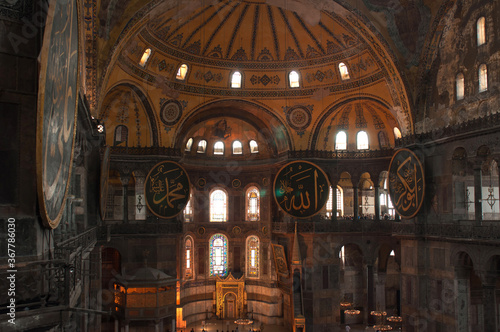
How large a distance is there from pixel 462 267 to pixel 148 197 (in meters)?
11.9

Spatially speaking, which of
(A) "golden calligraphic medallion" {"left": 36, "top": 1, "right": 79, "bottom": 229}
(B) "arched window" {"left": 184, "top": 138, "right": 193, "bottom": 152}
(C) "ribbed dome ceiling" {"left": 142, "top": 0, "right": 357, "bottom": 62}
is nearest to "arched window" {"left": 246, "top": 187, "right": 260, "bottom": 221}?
(B) "arched window" {"left": 184, "top": 138, "right": 193, "bottom": 152}

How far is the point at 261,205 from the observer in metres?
24.9

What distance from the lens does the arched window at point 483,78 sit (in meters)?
15.5

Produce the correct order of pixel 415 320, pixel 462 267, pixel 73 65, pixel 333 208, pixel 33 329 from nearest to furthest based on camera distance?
pixel 33 329 < pixel 73 65 < pixel 462 267 < pixel 415 320 < pixel 333 208

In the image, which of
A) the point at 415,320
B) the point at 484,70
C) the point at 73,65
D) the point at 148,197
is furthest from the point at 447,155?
the point at 73,65

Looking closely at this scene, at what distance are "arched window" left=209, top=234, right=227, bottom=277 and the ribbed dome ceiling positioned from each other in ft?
32.1

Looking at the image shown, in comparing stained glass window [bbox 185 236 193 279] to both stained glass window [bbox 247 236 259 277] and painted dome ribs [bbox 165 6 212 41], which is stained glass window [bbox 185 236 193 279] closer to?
stained glass window [bbox 247 236 259 277]

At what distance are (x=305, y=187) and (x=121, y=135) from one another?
8.48m

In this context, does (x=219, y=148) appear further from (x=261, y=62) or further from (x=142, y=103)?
(x=142, y=103)

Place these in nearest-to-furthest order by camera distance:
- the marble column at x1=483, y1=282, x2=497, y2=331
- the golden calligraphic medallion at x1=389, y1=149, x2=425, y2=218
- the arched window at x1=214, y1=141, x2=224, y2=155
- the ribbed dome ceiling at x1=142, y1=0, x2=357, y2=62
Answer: the marble column at x1=483, y1=282, x2=497, y2=331, the golden calligraphic medallion at x1=389, y1=149, x2=425, y2=218, the ribbed dome ceiling at x1=142, y1=0, x2=357, y2=62, the arched window at x1=214, y1=141, x2=224, y2=155

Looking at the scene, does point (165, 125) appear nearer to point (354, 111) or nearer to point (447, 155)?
point (354, 111)

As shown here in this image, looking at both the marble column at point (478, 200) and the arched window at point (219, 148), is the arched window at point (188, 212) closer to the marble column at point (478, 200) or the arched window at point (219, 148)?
the arched window at point (219, 148)

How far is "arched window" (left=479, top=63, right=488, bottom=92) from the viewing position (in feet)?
50.7

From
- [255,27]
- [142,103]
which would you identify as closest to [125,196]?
[142,103]
